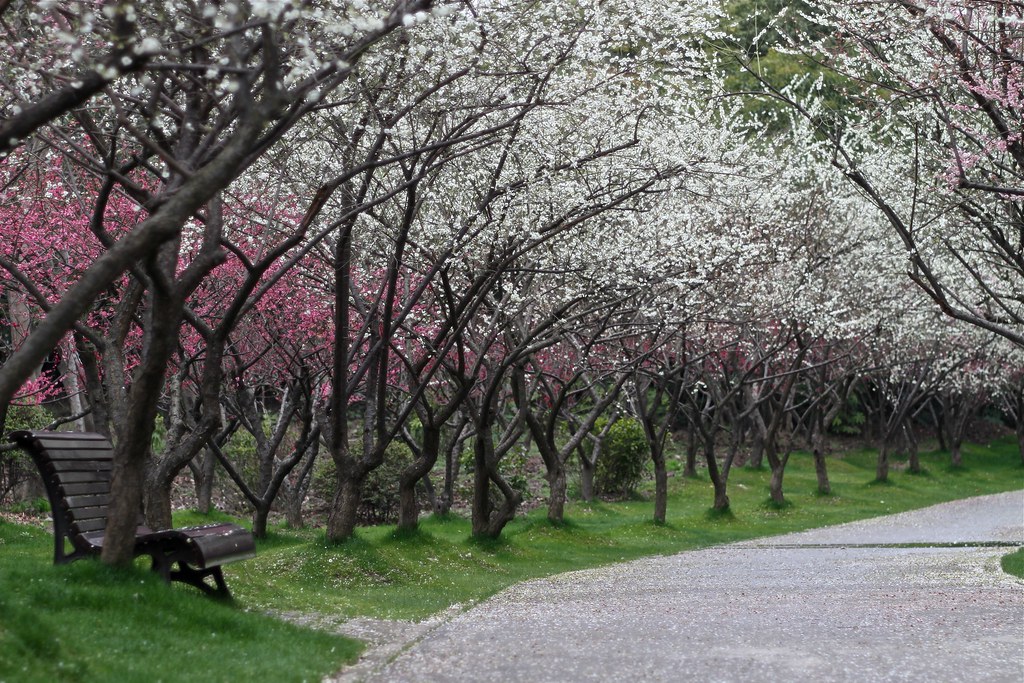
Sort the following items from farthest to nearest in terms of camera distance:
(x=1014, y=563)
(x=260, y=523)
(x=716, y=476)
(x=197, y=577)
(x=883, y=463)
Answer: (x=883, y=463) < (x=716, y=476) < (x=260, y=523) < (x=1014, y=563) < (x=197, y=577)

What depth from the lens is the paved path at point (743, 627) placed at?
8.30 m

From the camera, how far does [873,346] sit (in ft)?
113

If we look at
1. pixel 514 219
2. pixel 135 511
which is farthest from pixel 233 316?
pixel 514 219

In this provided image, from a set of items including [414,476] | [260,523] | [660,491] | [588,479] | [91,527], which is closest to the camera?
[91,527]

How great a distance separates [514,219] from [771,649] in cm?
852

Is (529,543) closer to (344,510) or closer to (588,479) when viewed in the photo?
(344,510)

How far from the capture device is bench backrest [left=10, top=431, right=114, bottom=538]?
9.80m

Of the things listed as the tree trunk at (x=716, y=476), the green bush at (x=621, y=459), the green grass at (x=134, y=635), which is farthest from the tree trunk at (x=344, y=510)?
the green bush at (x=621, y=459)

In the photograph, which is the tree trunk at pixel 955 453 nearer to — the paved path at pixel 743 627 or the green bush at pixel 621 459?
the green bush at pixel 621 459

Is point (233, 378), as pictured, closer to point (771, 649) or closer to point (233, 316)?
point (233, 316)

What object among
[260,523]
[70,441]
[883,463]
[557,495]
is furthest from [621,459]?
[70,441]

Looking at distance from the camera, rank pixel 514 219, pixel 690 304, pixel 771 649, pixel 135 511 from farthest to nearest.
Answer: pixel 690 304, pixel 514 219, pixel 135 511, pixel 771 649

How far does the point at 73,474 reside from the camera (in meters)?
10.2

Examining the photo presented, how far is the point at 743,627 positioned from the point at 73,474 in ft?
19.8
